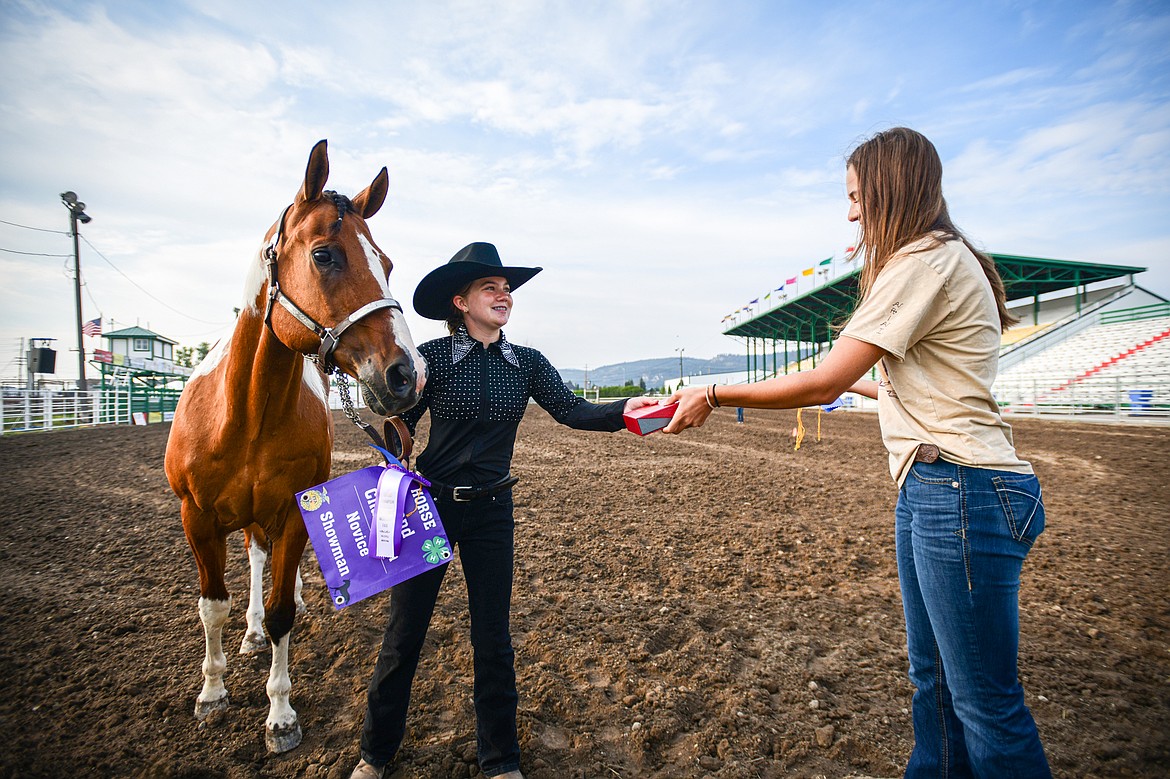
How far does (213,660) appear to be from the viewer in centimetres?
282

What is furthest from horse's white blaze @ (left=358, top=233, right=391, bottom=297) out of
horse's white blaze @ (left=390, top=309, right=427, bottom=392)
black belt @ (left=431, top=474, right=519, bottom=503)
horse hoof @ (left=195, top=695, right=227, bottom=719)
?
horse hoof @ (left=195, top=695, right=227, bottom=719)

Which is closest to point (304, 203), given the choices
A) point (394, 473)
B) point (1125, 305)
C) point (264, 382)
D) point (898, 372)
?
point (264, 382)

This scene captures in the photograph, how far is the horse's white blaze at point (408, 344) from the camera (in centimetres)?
200

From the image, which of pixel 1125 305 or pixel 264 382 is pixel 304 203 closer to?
pixel 264 382

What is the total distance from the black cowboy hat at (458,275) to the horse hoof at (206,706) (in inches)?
87.9

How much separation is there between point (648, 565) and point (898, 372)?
3.65m

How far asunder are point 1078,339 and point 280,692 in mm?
36059

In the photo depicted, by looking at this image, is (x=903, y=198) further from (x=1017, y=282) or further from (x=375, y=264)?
(x=1017, y=282)

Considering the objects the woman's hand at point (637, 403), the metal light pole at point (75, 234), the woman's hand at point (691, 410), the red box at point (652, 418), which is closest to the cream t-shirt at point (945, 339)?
the woman's hand at point (691, 410)

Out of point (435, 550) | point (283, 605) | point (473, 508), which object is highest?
point (473, 508)

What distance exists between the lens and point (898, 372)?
64.6 inches

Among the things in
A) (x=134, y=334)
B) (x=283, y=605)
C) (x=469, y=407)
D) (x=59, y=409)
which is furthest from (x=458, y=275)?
(x=134, y=334)

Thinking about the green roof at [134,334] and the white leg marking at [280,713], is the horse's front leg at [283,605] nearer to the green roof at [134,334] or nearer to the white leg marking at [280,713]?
the white leg marking at [280,713]

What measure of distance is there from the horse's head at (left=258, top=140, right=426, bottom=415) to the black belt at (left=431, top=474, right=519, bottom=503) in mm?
412
